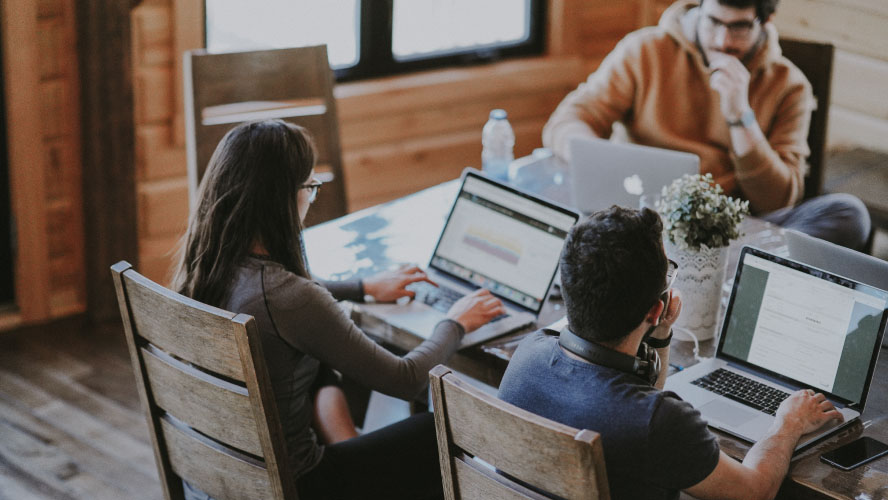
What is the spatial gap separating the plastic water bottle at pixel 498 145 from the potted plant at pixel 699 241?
28.4 inches

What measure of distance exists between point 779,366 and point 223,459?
3.29 feet

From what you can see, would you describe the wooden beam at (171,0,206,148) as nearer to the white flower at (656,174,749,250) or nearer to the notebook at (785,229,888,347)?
the white flower at (656,174,749,250)

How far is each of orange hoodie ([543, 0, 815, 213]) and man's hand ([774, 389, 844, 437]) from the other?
1.25 m

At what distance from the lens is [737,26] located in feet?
9.51

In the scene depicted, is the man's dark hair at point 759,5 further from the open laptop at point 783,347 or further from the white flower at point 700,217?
the open laptop at point 783,347

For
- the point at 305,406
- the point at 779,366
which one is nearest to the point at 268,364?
the point at 305,406

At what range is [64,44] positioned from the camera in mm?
3305

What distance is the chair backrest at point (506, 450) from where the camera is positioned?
51.8 inches

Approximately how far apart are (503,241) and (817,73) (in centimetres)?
141

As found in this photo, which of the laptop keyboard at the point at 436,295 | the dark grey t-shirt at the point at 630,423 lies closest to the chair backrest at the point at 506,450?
the dark grey t-shirt at the point at 630,423

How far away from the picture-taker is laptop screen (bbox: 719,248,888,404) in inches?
69.0

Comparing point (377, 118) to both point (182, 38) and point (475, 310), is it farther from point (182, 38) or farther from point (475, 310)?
point (475, 310)

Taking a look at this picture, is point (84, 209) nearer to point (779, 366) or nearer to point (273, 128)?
point (273, 128)

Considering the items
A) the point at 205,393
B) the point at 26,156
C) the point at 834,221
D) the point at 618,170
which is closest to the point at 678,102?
the point at 834,221
